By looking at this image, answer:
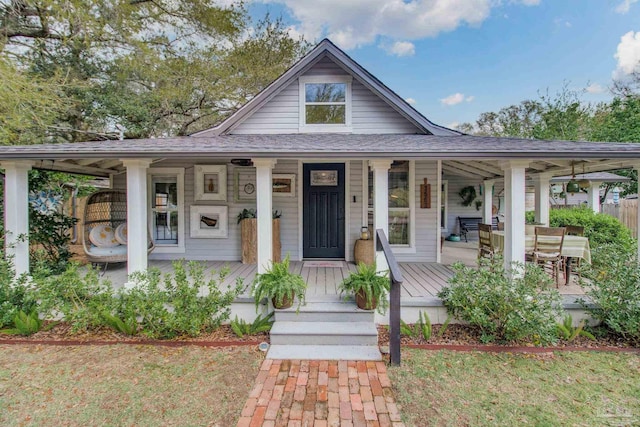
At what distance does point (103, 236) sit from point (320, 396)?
17.7ft

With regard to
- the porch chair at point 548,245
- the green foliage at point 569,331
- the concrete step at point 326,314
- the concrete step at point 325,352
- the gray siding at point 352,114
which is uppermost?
the gray siding at point 352,114

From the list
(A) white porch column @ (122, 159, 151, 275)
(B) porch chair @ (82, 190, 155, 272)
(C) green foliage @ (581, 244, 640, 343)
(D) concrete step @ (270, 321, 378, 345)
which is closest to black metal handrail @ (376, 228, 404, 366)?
(D) concrete step @ (270, 321, 378, 345)

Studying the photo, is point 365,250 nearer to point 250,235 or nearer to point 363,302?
point 363,302

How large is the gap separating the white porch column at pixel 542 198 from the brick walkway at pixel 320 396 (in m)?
6.34

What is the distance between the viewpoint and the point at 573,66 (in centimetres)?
1886

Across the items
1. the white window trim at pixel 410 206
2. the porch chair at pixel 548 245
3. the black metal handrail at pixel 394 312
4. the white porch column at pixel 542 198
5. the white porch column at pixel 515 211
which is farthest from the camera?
the white porch column at pixel 542 198

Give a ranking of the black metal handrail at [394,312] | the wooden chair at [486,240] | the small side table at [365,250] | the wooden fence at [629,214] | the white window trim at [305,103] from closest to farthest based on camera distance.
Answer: the black metal handrail at [394,312]
the wooden chair at [486,240]
the small side table at [365,250]
the white window trim at [305,103]
the wooden fence at [629,214]

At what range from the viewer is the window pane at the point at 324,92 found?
683cm

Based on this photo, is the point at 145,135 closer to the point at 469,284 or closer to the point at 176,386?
the point at 176,386

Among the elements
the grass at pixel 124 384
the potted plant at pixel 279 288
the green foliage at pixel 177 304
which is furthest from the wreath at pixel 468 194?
the grass at pixel 124 384

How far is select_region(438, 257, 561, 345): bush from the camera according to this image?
143 inches

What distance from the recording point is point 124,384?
3086mm

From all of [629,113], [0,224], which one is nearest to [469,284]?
[0,224]

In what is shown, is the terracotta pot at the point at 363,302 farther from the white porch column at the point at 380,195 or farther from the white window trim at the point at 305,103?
the white window trim at the point at 305,103
